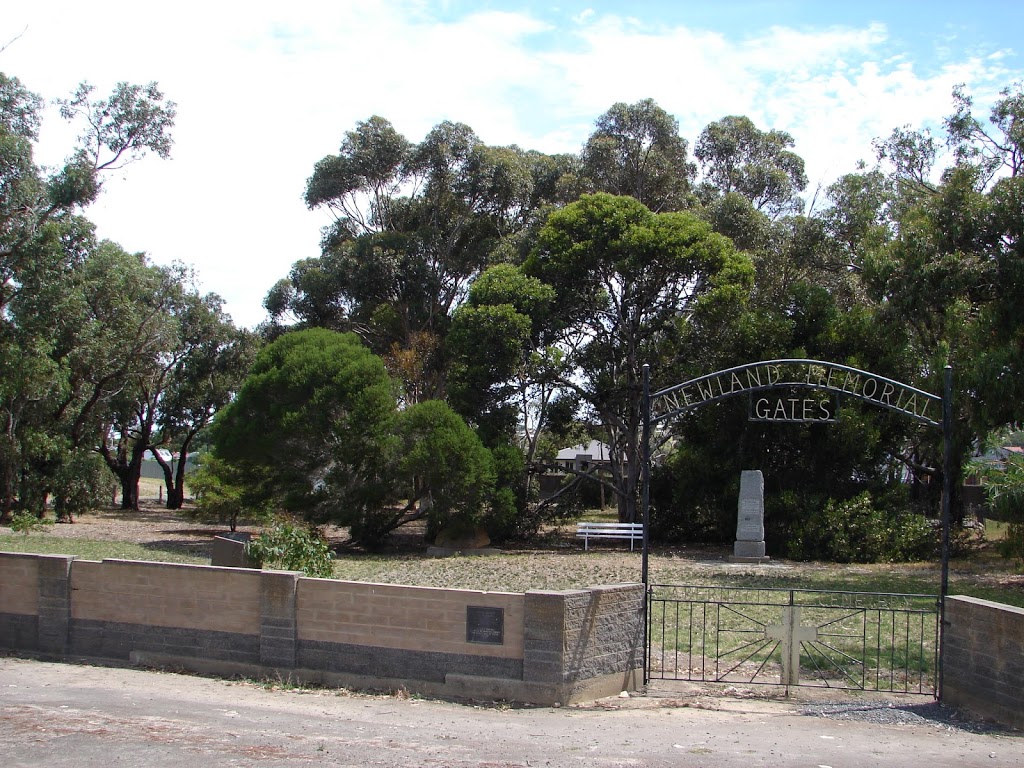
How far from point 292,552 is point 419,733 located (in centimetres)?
774

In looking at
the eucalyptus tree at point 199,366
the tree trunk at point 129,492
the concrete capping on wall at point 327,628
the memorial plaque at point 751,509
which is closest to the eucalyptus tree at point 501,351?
the memorial plaque at point 751,509

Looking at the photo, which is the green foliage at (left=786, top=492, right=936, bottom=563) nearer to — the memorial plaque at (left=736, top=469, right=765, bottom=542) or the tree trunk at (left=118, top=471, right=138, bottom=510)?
the memorial plaque at (left=736, top=469, right=765, bottom=542)

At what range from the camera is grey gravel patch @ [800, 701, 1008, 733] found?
897 centimetres

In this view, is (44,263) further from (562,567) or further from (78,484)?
(562,567)

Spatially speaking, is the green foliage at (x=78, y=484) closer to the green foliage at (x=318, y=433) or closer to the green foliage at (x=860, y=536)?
the green foliage at (x=318, y=433)

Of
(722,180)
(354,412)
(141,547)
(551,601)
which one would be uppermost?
(722,180)

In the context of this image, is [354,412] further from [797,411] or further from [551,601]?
[551,601]

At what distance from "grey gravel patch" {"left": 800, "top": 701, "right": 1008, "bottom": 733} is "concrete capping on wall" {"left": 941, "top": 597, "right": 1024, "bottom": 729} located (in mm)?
161

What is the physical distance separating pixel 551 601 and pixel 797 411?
700 inches

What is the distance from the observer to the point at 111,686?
1027 centimetres

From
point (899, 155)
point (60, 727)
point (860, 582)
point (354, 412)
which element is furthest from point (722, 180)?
point (60, 727)

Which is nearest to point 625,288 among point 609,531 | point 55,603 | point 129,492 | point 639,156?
point 609,531

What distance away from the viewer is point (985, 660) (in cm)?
923

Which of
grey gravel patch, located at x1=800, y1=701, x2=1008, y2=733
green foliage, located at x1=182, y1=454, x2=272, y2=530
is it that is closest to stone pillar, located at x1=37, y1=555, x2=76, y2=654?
grey gravel patch, located at x1=800, y1=701, x2=1008, y2=733
